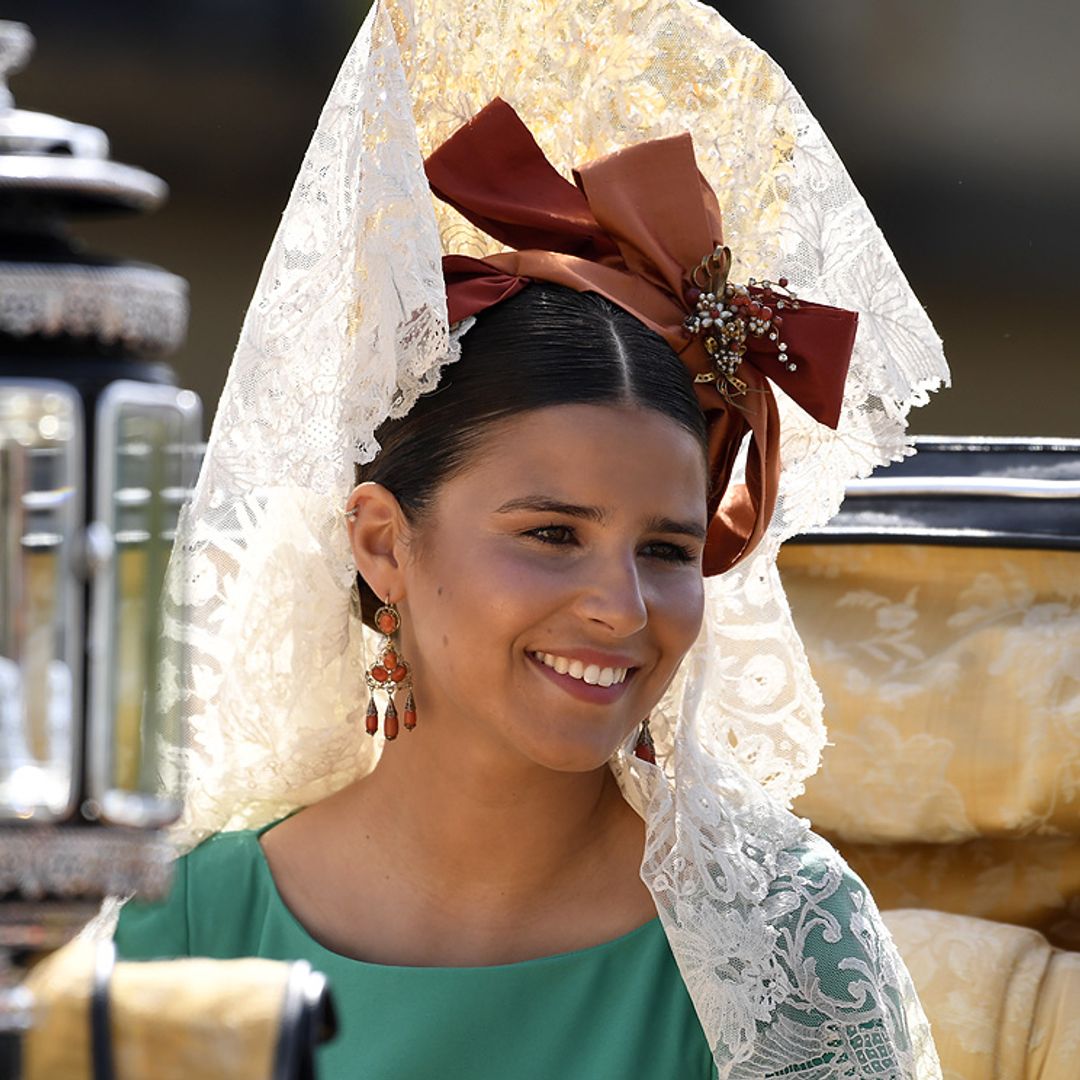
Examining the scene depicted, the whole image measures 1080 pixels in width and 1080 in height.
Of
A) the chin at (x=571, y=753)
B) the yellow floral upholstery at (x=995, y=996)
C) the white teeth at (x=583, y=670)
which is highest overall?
the white teeth at (x=583, y=670)

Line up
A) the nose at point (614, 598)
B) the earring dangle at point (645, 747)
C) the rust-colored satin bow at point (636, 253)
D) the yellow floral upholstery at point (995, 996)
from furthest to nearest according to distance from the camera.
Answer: the yellow floral upholstery at point (995, 996) < the earring dangle at point (645, 747) < the rust-colored satin bow at point (636, 253) < the nose at point (614, 598)

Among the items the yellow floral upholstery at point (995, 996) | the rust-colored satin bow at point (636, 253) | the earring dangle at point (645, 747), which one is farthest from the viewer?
the yellow floral upholstery at point (995, 996)

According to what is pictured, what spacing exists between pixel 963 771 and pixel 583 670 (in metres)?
0.84

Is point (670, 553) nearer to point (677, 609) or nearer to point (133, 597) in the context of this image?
point (677, 609)

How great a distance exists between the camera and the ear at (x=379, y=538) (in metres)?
1.96

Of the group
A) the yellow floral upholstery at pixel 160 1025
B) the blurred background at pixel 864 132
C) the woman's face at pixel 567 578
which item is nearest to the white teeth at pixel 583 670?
the woman's face at pixel 567 578

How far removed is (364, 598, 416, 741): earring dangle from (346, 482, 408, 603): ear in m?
0.04

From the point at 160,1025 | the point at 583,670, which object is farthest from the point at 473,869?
the point at 160,1025

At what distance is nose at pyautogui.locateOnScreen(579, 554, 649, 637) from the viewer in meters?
1.75

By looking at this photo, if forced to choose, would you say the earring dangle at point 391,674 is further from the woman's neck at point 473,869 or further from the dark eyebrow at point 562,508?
the dark eyebrow at point 562,508

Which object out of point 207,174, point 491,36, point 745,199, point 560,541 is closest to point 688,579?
point 560,541

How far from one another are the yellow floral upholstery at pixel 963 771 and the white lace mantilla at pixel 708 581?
32cm

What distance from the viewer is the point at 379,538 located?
1.98 meters

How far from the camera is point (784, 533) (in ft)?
7.18
